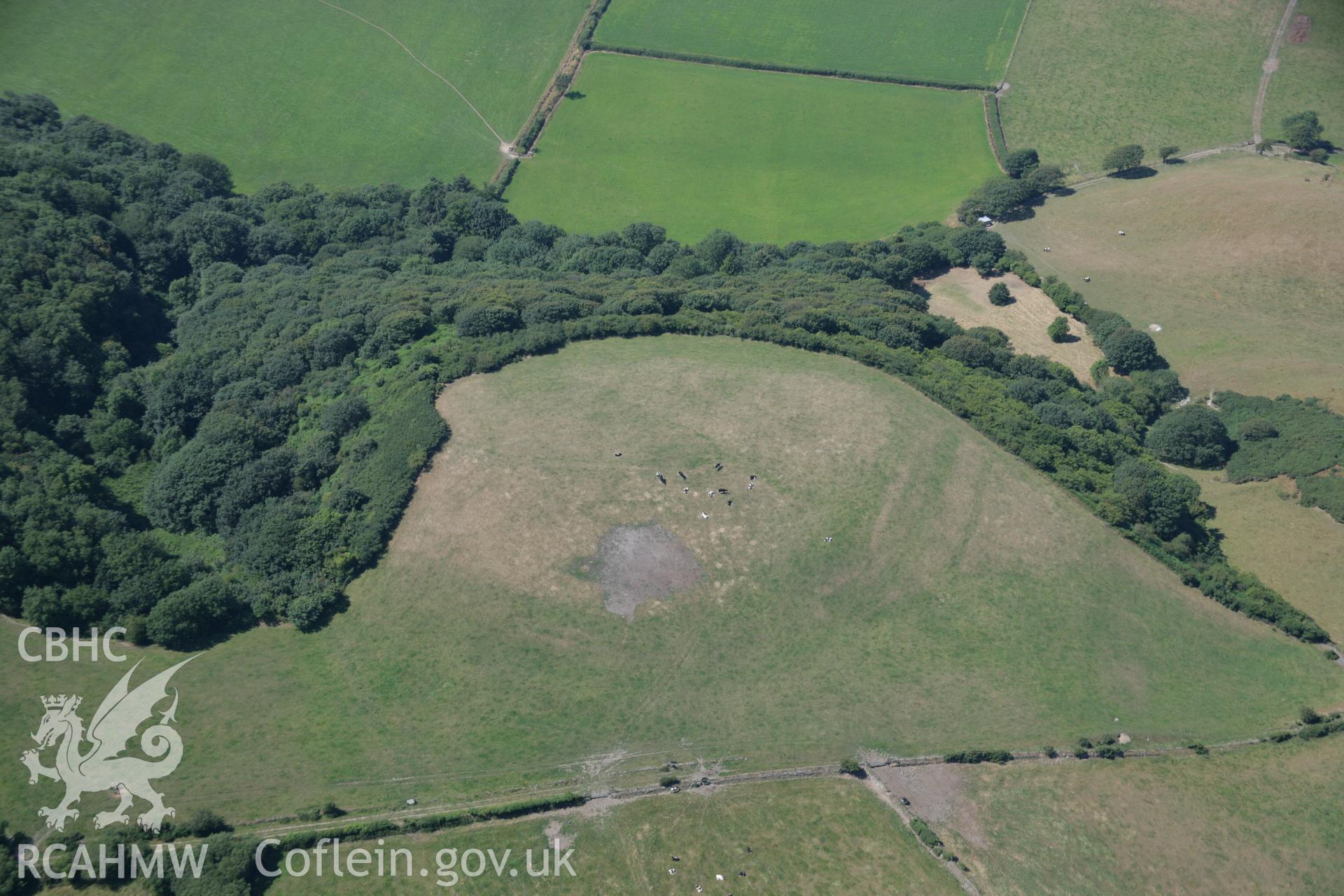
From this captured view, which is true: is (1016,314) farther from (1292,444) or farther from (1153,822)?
(1153,822)

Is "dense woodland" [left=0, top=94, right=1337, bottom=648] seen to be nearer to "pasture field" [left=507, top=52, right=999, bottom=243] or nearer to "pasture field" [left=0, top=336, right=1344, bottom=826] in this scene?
"pasture field" [left=0, top=336, right=1344, bottom=826]

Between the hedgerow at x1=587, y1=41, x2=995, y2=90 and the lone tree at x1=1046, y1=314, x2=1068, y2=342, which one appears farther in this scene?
the hedgerow at x1=587, y1=41, x2=995, y2=90

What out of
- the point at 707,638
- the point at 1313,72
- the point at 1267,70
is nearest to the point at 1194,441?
the point at 707,638

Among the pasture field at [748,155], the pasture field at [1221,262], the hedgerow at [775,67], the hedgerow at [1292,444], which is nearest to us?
the hedgerow at [1292,444]

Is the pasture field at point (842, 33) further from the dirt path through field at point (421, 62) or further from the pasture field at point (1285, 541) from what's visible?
the pasture field at point (1285, 541)

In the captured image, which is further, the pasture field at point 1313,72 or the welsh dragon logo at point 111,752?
the pasture field at point 1313,72

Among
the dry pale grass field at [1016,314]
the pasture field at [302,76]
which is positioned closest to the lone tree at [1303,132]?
the dry pale grass field at [1016,314]

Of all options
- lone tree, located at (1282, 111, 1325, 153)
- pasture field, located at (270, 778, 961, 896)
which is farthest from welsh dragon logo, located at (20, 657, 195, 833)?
lone tree, located at (1282, 111, 1325, 153)
